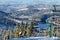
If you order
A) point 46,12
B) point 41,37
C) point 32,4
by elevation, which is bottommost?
point 41,37

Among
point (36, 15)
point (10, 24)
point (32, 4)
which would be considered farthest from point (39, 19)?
point (10, 24)

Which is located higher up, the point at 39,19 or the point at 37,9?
the point at 37,9

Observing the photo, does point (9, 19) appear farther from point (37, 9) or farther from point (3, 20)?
point (37, 9)

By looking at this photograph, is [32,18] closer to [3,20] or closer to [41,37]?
[41,37]

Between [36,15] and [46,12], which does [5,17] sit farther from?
[46,12]

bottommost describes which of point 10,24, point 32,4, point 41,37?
point 41,37

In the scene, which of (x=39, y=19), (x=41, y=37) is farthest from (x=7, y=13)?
(x=41, y=37)

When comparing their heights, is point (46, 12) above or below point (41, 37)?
above

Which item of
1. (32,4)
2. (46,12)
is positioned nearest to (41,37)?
(46,12)
